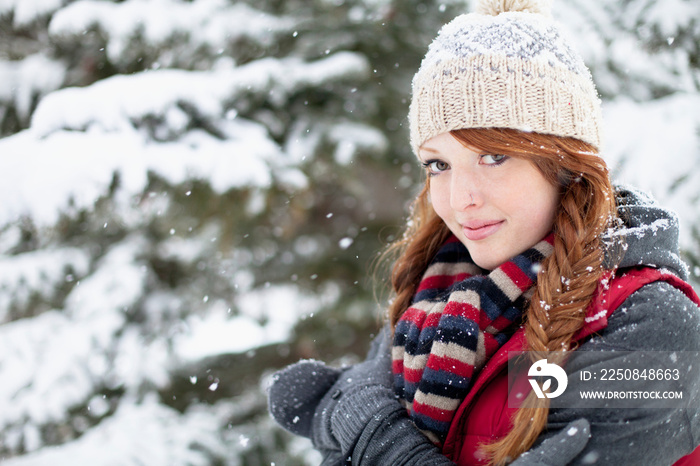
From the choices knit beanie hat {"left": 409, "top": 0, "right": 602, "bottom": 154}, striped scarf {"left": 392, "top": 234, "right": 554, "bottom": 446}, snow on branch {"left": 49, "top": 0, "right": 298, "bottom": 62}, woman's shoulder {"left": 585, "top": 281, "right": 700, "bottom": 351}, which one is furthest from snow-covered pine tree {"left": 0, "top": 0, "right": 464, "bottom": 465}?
woman's shoulder {"left": 585, "top": 281, "right": 700, "bottom": 351}

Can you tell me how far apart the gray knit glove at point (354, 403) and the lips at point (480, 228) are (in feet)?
1.89

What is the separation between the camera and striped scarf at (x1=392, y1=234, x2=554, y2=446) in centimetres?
135

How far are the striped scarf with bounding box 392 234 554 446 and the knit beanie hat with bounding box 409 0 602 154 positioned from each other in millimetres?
376

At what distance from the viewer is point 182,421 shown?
3596 mm

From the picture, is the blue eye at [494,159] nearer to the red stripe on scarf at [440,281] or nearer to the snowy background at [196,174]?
the red stripe on scarf at [440,281]

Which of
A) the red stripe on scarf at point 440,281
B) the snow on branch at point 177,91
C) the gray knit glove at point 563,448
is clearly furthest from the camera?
the snow on branch at point 177,91

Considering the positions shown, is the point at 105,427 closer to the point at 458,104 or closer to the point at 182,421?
the point at 182,421

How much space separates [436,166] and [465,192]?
0.70 ft

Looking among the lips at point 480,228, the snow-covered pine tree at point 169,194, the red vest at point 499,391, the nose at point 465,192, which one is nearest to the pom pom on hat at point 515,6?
the nose at point 465,192

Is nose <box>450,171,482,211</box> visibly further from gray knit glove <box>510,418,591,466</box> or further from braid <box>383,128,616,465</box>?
gray knit glove <box>510,418,591,466</box>

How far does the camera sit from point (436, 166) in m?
1.58

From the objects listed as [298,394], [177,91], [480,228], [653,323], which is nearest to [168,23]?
[177,91]

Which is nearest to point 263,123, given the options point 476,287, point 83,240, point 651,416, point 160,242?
point 160,242

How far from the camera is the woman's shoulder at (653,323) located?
3.81 feet
